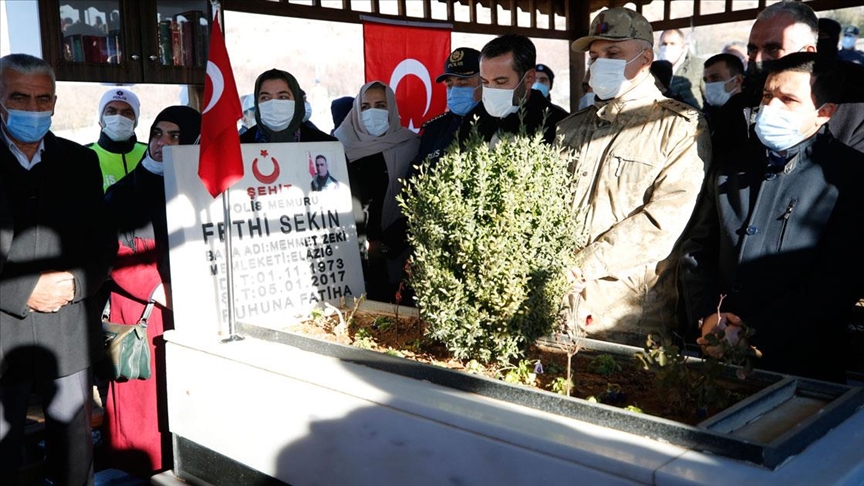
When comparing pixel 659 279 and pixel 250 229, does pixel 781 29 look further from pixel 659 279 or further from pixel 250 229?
pixel 250 229

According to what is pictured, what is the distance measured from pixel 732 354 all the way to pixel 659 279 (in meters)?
0.91

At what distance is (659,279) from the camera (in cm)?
301

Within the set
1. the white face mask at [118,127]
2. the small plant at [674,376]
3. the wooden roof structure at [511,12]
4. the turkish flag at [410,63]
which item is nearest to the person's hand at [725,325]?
the small plant at [674,376]

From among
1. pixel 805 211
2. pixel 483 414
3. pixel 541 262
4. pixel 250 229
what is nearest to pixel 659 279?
pixel 805 211

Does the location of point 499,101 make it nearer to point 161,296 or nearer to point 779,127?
point 779,127

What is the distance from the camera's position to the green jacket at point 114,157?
5.34 m

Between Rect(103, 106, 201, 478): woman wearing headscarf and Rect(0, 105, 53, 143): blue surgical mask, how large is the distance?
53cm

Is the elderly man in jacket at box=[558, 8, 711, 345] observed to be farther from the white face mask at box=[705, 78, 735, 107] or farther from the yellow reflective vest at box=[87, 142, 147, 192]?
the yellow reflective vest at box=[87, 142, 147, 192]

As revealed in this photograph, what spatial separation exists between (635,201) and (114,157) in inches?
153

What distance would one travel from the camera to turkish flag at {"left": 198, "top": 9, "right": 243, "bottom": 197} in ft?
10.4

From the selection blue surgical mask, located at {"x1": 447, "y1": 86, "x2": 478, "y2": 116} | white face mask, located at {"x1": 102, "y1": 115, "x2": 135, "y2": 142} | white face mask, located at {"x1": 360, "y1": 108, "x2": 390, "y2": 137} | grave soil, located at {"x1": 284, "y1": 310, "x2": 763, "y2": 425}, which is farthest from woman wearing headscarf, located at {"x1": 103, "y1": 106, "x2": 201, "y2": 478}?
blue surgical mask, located at {"x1": 447, "y1": 86, "x2": 478, "y2": 116}

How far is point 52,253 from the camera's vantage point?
3176 mm

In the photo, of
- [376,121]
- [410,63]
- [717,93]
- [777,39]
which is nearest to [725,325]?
[777,39]

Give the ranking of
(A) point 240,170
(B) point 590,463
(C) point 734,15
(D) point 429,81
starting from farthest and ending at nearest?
(D) point 429,81, (C) point 734,15, (A) point 240,170, (B) point 590,463
